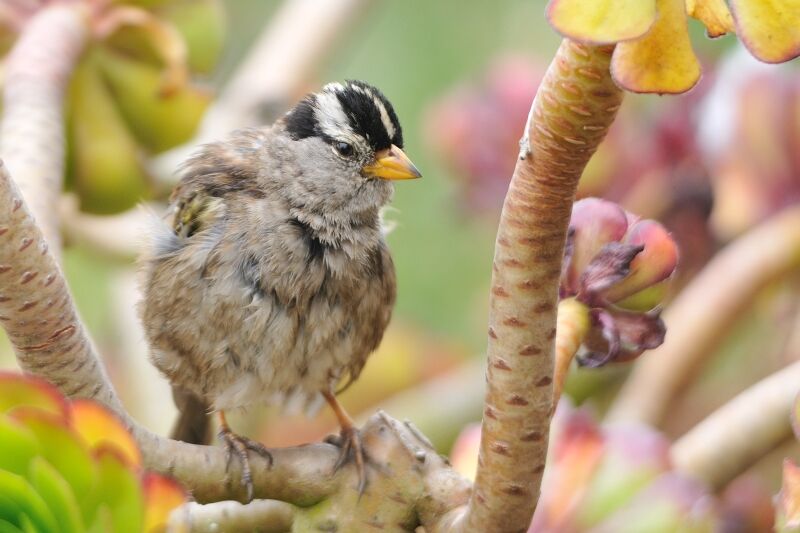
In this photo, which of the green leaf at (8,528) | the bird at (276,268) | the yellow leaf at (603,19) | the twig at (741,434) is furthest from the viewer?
the bird at (276,268)

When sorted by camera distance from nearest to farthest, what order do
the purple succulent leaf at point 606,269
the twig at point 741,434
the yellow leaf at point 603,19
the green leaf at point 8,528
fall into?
the yellow leaf at point 603,19
the green leaf at point 8,528
the purple succulent leaf at point 606,269
the twig at point 741,434

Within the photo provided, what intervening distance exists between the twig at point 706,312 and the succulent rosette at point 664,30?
0.72 meters

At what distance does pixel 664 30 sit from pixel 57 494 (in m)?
0.33

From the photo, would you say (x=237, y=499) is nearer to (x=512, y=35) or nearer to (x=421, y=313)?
(x=421, y=313)

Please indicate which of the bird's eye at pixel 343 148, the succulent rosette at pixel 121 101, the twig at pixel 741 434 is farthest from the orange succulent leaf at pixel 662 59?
the bird's eye at pixel 343 148

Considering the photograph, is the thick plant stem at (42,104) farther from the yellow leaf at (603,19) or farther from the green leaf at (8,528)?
the yellow leaf at (603,19)

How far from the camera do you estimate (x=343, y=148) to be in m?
1.37

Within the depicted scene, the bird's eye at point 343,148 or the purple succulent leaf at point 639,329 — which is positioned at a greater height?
the purple succulent leaf at point 639,329

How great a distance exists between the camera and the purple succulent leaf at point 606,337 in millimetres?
697

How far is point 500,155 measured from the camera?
1488 millimetres

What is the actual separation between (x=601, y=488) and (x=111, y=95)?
0.70 m

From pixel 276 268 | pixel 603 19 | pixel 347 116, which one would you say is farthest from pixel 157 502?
pixel 347 116

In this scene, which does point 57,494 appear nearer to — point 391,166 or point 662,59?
point 662,59

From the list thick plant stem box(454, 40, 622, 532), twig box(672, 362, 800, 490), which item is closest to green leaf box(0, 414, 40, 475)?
thick plant stem box(454, 40, 622, 532)
